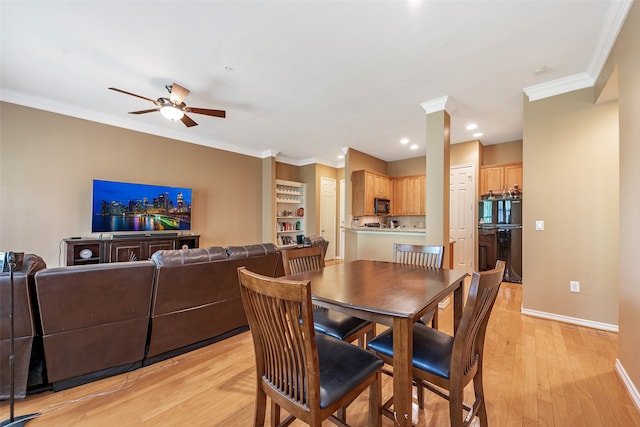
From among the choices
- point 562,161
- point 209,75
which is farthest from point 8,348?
point 562,161

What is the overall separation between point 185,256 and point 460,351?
6.36 feet

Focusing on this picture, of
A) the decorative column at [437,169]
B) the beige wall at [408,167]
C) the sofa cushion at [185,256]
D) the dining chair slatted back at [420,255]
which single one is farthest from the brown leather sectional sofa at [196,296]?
the beige wall at [408,167]

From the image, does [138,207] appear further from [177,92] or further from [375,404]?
[375,404]

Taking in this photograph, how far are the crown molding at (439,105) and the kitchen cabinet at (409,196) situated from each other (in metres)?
2.78

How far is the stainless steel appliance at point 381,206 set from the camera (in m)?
5.88

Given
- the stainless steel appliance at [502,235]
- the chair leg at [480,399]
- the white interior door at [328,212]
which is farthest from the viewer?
the white interior door at [328,212]

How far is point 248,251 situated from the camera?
243 cm

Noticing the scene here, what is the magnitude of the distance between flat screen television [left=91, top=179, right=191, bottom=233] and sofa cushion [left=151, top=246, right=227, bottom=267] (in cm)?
258

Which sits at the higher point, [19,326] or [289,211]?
[289,211]

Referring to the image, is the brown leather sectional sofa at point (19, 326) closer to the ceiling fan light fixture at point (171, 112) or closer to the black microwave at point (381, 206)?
the ceiling fan light fixture at point (171, 112)

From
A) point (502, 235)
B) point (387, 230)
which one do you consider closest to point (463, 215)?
point (502, 235)

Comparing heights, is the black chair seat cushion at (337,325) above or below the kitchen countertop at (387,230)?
below

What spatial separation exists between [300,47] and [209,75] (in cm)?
113

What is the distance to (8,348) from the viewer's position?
157cm
